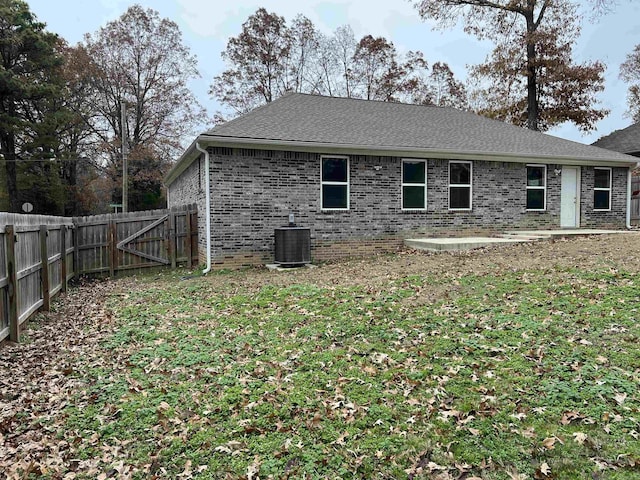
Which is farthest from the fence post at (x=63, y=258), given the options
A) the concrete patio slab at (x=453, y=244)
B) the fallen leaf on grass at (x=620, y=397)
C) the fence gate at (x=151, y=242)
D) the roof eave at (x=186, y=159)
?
the fallen leaf on grass at (x=620, y=397)

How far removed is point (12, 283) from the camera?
5.44 metres

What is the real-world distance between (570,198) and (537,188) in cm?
141

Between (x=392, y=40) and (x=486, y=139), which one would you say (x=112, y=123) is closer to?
(x=392, y=40)

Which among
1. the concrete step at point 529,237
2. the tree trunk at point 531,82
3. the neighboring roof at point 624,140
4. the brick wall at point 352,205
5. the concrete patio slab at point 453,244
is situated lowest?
the concrete patio slab at point 453,244

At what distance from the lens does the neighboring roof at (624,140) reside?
2536cm

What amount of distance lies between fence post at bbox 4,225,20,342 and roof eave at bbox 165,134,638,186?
5.43m

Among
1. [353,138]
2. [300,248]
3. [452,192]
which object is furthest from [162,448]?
[452,192]

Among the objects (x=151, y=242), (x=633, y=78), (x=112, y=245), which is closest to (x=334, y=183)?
(x=151, y=242)

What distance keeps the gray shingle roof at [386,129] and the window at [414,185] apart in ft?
2.11

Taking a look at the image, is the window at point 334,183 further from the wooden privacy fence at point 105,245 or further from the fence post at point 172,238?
the fence post at point 172,238

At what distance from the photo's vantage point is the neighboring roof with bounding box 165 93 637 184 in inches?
441

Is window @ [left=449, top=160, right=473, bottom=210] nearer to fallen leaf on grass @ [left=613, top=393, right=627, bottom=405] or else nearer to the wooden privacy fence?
the wooden privacy fence

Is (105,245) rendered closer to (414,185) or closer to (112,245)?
(112,245)

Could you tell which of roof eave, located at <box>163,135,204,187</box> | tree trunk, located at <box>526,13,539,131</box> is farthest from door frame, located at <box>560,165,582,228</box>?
roof eave, located at <box>163,135,204,187</box>
